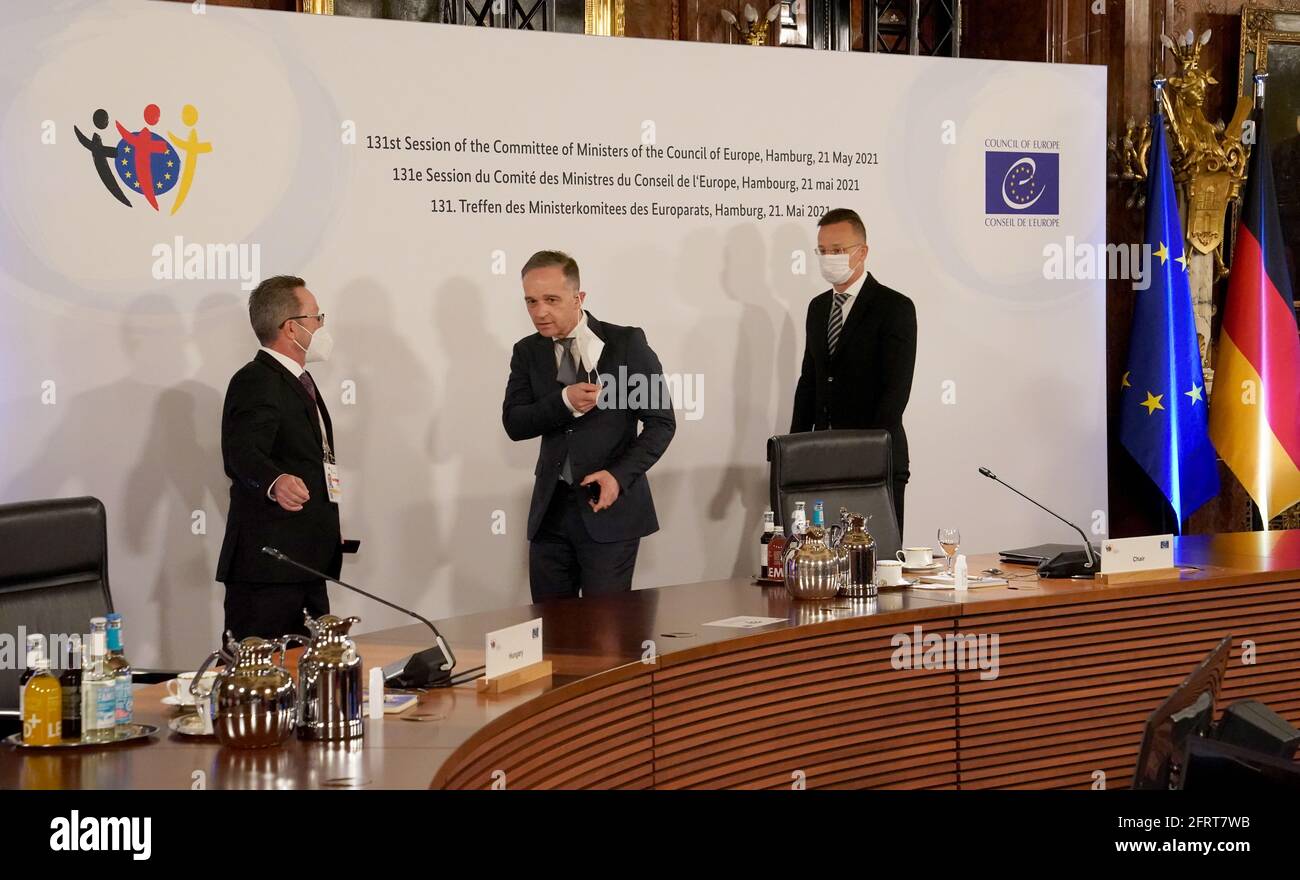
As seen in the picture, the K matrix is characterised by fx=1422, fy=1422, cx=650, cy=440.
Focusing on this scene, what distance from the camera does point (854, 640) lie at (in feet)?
10.6

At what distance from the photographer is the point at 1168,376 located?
19.9 feet

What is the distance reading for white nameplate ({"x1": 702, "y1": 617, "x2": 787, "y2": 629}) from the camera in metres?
3.13

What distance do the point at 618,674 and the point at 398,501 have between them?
2654 millimetres

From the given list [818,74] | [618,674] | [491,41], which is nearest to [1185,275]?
[818,74]

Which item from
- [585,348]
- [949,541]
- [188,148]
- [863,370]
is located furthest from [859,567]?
[188,148]

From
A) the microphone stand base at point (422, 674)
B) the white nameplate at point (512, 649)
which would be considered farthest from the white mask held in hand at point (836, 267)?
the microphone stand base at point (422, 674)

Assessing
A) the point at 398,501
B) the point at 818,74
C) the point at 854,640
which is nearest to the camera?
the point at 854,640

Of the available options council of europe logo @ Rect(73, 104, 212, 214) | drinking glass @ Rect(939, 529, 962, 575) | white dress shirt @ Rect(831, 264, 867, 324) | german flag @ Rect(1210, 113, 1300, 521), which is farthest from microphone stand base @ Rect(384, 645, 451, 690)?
german flag @ Rect(1210, 113, 1300, 521)

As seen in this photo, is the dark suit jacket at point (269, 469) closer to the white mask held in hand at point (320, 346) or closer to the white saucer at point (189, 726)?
the white mask held in hand at point (320, 346)

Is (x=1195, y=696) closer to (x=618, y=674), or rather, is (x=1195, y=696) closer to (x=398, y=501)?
(x=618, y=674)

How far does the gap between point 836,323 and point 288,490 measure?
2395mm

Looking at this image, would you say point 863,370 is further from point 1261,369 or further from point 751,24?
point 1261,369

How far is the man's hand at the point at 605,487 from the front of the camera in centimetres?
442

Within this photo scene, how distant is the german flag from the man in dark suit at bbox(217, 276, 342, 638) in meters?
3.95
